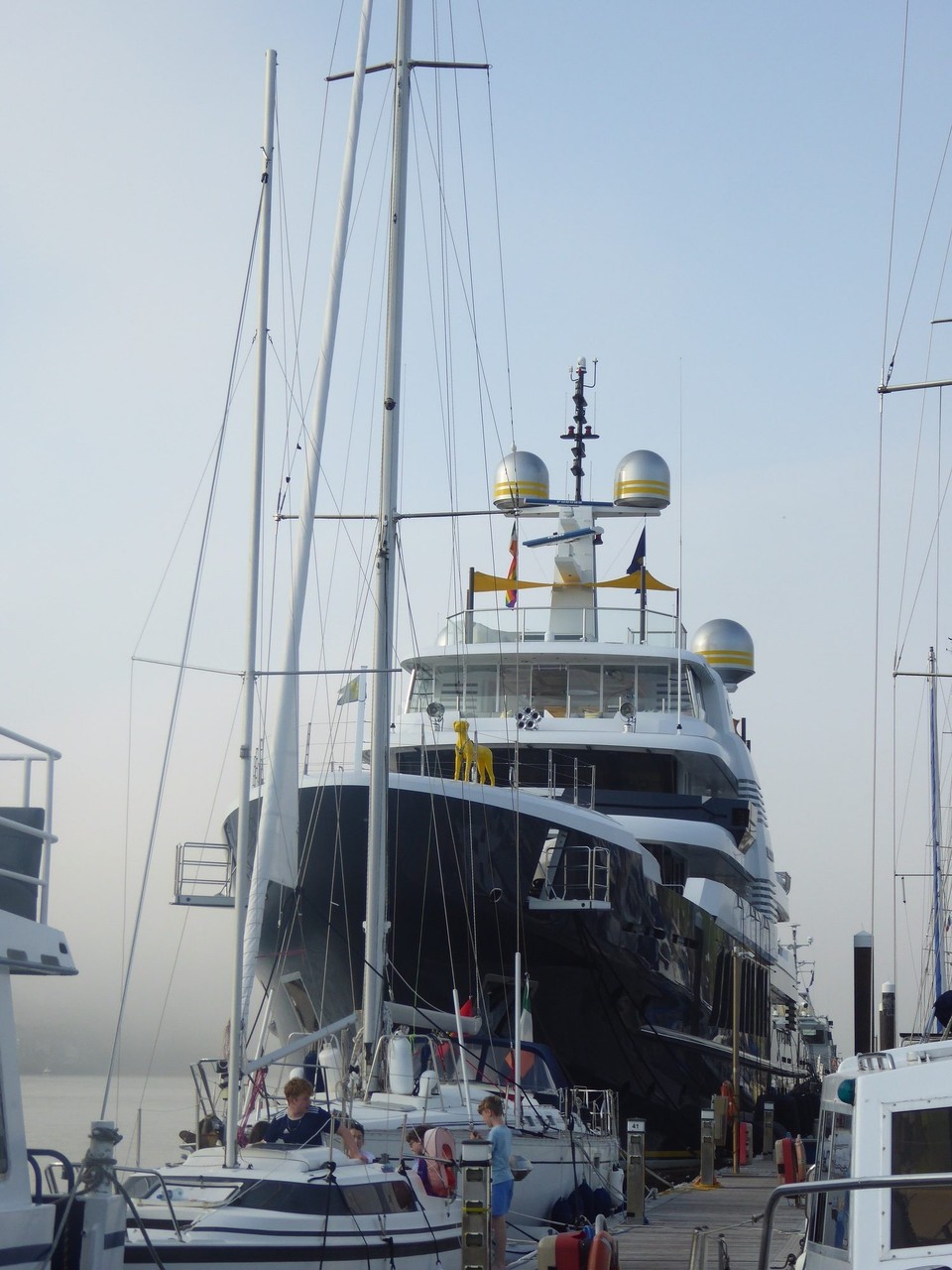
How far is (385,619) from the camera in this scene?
15133 millimetres

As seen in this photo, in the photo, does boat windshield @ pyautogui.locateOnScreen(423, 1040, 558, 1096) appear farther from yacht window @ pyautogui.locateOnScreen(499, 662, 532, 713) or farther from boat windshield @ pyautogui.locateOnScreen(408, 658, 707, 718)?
boat windshield @ pyautogui.locateOnScreen(408, 658, 707, 718)

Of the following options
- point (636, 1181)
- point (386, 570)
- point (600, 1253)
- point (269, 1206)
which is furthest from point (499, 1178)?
point (386, 570)

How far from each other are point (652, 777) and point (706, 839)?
1696 mm

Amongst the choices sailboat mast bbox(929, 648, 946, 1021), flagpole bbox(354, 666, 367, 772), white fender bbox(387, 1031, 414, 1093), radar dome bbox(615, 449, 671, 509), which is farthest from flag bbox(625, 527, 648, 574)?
white fender bbox(387, 1031, 414, 1093)

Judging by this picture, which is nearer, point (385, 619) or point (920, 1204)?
point (920, 1204)

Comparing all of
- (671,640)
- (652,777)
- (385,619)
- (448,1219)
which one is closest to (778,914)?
(671,640)

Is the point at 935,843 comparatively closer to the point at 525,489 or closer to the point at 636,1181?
the point at 525,489

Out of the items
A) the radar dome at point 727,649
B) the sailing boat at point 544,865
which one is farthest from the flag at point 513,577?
the radar dome at point 727,649

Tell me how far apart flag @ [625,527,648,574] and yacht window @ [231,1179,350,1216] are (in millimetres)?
21388

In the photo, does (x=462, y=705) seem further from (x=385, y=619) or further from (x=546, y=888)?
(x=385, y=619)

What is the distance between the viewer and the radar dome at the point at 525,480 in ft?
99.0

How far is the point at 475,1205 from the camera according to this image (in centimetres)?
1070

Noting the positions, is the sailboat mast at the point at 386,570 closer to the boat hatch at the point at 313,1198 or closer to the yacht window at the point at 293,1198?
the boat hatch at the point at 313,1198

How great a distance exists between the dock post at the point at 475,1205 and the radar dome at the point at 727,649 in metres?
24.3
